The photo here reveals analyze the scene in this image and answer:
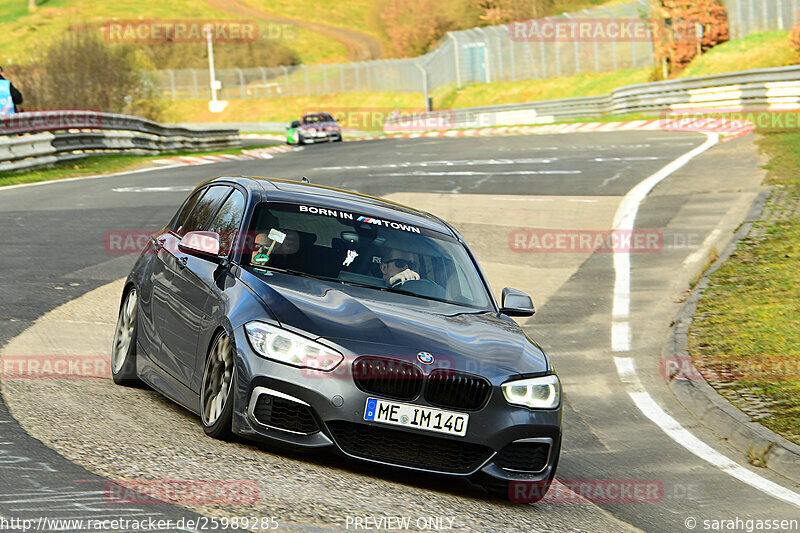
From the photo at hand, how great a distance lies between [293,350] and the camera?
580 centimetres

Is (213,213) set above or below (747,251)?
above

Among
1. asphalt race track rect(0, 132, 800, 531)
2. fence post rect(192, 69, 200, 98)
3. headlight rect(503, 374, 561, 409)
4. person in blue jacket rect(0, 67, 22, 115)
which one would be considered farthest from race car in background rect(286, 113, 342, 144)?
fence post rect(192, 69, 200, 98)

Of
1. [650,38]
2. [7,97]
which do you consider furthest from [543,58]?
[7,97]

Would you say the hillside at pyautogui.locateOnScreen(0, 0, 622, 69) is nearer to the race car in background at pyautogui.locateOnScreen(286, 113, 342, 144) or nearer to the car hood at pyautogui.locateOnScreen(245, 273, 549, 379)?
the race car in background at pyautogui.locateOnScreen(286, 113, 342, 144)

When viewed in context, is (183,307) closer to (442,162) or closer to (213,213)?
(213,213)

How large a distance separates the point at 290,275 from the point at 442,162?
21.3 meters

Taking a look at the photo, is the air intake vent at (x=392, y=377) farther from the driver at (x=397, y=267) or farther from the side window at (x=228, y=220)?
the side window at (x=228, y=220)

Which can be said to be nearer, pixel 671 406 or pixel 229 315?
pixel 229 315

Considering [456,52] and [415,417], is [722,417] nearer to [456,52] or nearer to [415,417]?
[415,417]

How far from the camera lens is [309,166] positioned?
90.4 feet

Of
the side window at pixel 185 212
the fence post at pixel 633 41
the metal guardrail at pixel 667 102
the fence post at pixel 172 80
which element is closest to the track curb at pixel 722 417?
the side window at pixel 185 212

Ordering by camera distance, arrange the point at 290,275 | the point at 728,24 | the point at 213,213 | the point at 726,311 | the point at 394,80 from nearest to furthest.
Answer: the point at 290,275, the point at 213,213, the point at 726,311, the point at 728,24, the point at 394,80

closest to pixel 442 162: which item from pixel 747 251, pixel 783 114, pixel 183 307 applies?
pixel 783 114

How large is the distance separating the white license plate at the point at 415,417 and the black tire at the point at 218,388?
0.78 metres
